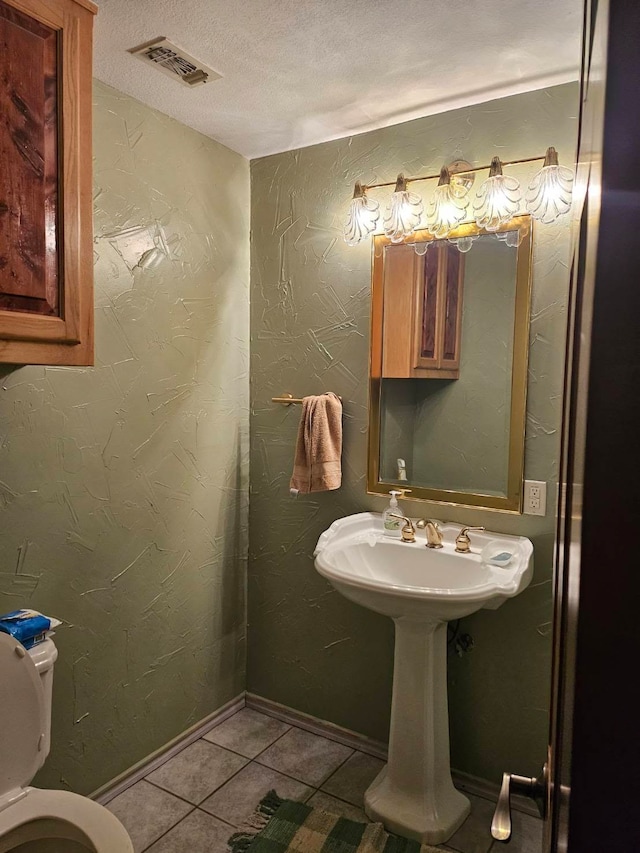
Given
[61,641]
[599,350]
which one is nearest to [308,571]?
[61,641]

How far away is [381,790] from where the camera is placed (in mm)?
2074

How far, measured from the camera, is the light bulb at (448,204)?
2.05 metres

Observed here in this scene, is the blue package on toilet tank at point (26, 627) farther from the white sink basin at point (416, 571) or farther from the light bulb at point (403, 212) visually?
the light bulb at point (403, 212)

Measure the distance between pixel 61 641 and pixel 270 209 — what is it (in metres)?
1.86

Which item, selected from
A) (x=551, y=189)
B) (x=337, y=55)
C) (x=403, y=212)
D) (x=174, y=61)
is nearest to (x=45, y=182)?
(x=174, y=61)

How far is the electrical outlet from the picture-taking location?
202cm

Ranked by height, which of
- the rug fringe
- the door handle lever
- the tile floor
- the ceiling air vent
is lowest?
the tile floor

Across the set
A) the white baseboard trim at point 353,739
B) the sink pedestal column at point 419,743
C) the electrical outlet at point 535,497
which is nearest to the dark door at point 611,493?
the sink pedestal column at point 419,743

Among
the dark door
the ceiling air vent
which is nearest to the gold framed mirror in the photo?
the ceiling air vent

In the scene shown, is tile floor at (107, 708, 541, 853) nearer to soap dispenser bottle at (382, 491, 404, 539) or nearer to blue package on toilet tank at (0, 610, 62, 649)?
blue package on toilet tank at (0, 610, 62, 649)

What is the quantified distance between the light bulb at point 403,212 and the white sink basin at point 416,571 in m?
1.08

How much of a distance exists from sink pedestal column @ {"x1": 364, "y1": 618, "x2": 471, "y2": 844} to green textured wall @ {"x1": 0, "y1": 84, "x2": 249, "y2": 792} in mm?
904

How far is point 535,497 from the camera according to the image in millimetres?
2033

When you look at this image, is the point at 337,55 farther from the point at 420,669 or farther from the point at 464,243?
the point at 420,669
